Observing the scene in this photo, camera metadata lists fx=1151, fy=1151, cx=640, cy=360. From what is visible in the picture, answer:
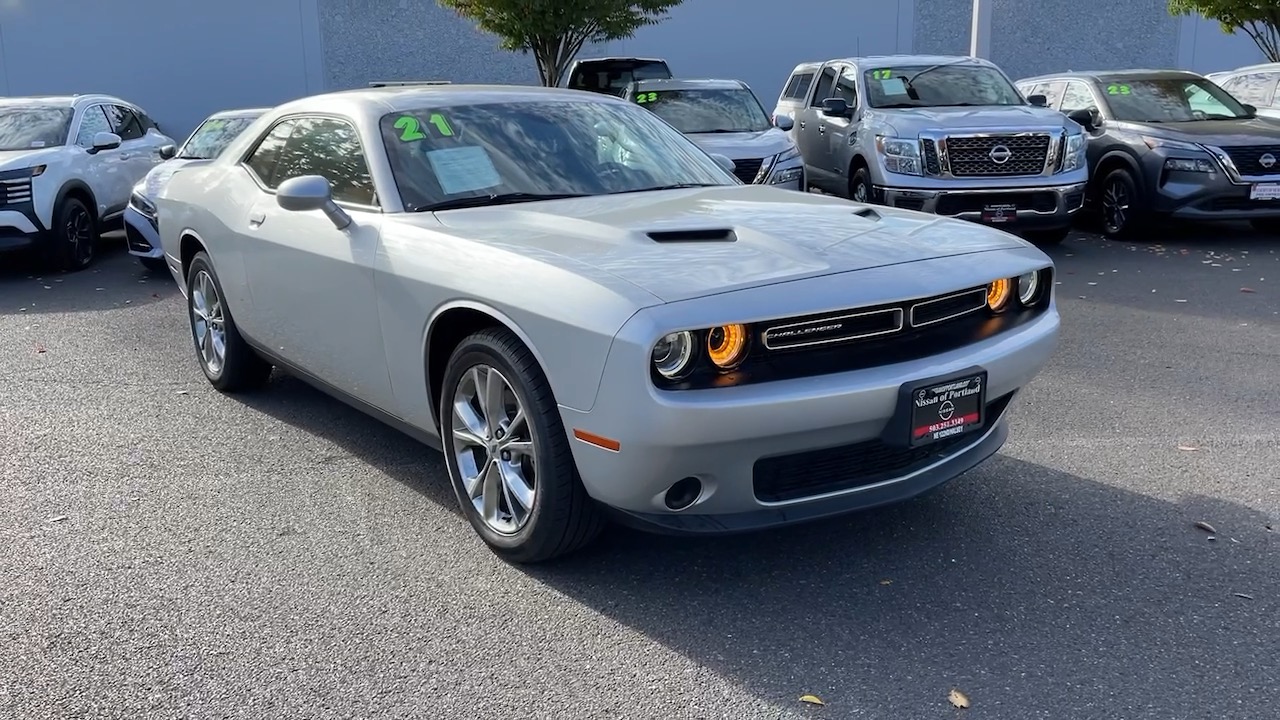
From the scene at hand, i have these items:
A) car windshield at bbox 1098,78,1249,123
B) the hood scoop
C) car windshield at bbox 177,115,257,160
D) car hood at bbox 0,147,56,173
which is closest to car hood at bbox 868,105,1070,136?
car windshield at bbox 1098,78,1249,123

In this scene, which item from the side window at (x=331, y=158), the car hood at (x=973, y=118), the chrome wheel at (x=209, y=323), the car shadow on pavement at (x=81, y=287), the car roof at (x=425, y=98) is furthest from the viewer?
the car hood at (x=973, y=118)

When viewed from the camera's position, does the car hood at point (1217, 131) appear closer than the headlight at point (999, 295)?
No

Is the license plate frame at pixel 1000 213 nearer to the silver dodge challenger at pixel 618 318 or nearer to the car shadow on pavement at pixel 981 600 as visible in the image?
the silver dodge challenger at pixel 618 318

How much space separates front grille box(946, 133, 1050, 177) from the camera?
9.75 meters

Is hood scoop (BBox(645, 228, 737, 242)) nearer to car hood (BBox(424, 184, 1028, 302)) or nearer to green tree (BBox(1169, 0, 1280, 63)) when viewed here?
car hood (BBox(424, 184, 1028, 302))

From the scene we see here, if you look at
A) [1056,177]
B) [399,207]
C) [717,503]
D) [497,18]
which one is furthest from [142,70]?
[717,503]

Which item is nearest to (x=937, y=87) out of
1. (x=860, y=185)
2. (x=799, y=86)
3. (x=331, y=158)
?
(x=860, y=185)

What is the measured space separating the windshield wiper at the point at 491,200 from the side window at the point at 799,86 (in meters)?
9.18

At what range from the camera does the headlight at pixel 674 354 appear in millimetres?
3152

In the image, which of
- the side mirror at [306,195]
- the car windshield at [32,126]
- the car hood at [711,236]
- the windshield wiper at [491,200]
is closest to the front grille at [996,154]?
the car hood at [711,236]

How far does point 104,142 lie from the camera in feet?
34.8

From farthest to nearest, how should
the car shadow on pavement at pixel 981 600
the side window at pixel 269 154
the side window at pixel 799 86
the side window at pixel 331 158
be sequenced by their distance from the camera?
the side window at pixel 799 86 < the side window at pixel 269 154 < the side window at pixel 331 158 < the car shadow on pavement at pixel 981 600

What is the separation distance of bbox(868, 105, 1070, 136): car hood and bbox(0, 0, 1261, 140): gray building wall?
484 inches

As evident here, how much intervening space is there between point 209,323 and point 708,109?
266 inches
